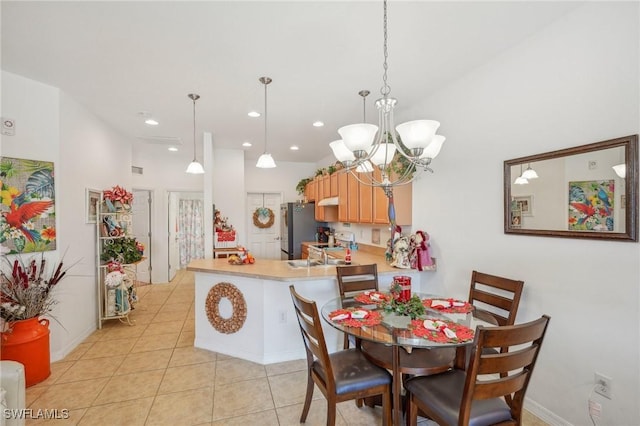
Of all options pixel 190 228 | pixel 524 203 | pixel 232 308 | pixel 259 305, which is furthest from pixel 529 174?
pixel 190 228

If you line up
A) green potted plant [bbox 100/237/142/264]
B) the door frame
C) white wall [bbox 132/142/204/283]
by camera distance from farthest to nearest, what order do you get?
the door frame, white wall [bbox 132/142/204/283], green potted plant [bbox 100/237/142/264]

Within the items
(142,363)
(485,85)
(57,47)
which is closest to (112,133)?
(57,47)

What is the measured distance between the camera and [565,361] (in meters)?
1.96

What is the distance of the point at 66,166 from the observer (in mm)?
3100

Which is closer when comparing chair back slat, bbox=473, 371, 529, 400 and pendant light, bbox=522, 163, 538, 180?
chair back slat, bbox=473, 371, 529, 400

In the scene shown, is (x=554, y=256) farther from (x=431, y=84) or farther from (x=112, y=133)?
(x=112, y=133)

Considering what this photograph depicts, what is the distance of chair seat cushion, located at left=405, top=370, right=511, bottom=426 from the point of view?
145 cm

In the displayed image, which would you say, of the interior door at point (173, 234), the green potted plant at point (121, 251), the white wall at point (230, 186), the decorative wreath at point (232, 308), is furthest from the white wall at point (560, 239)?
the interior door at point (173, 234)

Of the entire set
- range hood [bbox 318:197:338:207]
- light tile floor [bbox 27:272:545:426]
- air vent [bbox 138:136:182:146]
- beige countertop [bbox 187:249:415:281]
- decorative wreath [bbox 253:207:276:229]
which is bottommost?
light tile floor [bbox 27:272:545:426]

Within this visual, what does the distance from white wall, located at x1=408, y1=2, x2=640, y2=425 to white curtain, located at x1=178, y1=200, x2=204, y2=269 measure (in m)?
5.89

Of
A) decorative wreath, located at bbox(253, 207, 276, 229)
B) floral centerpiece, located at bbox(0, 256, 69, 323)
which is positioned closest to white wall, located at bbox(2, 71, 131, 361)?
floral centerpiece, located at bbox(0, 256, 69, 323)

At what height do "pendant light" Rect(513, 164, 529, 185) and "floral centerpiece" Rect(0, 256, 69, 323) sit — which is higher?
"pendant light" Rect(513, 164, 529, 185)

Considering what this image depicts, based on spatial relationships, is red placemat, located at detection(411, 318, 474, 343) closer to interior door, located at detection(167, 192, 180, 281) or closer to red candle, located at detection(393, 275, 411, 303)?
red candle, located at detection(393, 275, 411, 303)

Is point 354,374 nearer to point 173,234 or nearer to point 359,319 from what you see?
point 359,319
